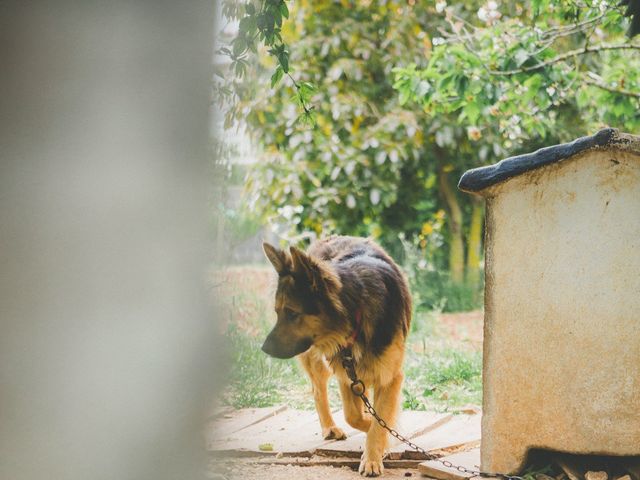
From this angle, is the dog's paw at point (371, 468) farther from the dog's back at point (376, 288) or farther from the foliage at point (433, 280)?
the foliage at point (433, 280)

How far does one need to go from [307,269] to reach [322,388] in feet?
3.80

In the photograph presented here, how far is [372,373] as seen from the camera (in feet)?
13.8

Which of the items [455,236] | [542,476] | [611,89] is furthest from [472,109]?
[455,236]

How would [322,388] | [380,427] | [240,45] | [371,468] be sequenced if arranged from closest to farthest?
[240,45] < [371,468] < [380,427] < [322,388]

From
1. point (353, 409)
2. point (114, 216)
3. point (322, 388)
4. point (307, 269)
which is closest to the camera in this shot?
point (114, 216)

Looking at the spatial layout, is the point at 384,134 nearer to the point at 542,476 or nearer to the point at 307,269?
the point at 307,269

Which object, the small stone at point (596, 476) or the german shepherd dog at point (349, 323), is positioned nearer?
the small stone at point (596, 476)

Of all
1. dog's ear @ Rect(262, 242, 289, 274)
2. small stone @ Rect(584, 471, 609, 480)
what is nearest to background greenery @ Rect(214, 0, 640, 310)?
dog's ear @ Rect(262, 242, 289, 274)

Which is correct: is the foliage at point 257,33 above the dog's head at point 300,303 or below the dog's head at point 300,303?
above

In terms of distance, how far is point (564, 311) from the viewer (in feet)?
10.8

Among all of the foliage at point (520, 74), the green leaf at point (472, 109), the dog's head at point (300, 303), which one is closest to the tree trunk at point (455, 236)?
the foliage at point (520, 74)

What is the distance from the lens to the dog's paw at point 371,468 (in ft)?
13.2

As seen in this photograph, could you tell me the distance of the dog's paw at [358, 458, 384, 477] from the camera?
4.03m

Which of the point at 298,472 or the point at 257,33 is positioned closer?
the point at 257,33
